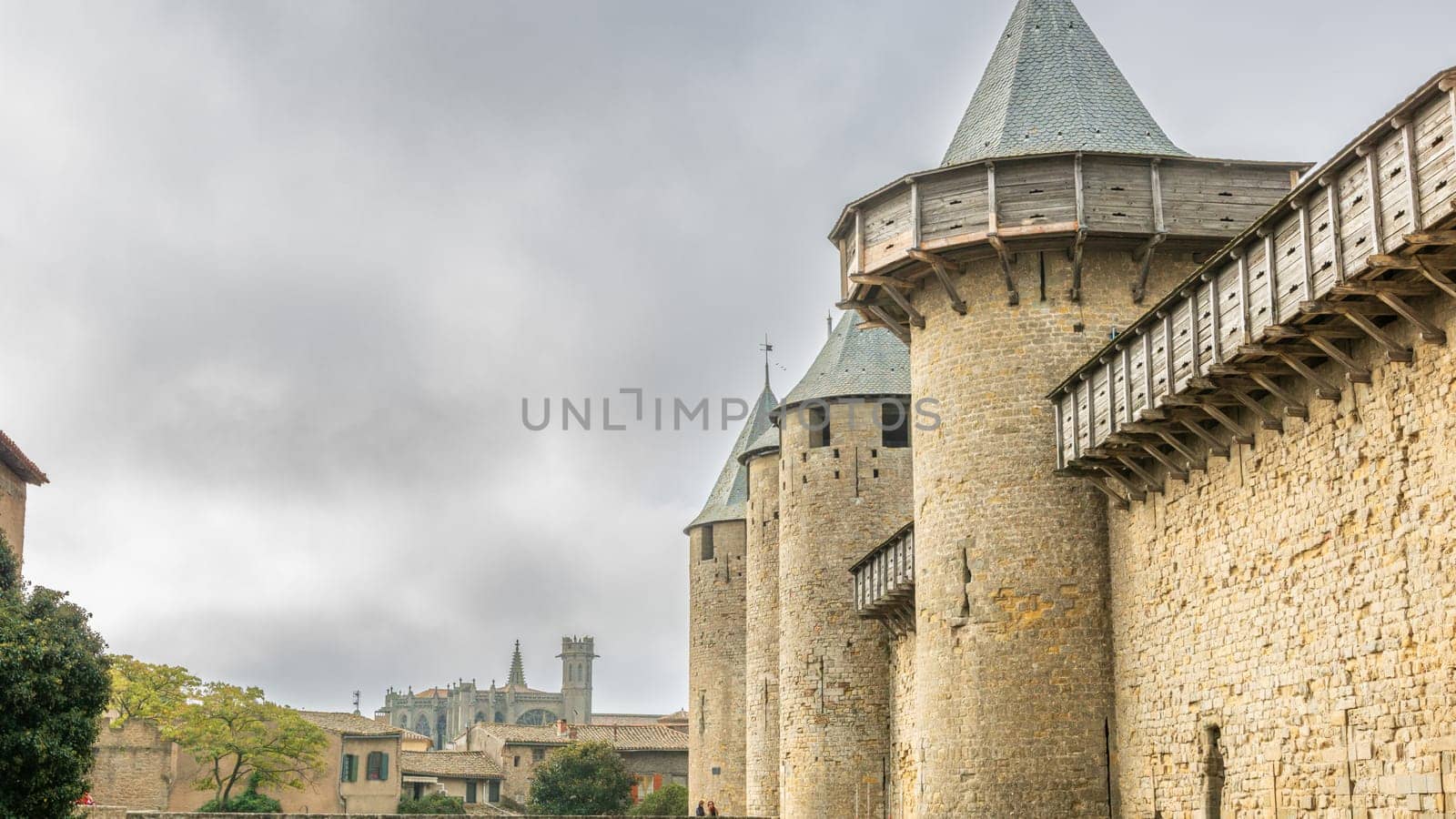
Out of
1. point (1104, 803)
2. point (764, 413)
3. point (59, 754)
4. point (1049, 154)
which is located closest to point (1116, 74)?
point (1049, 154)

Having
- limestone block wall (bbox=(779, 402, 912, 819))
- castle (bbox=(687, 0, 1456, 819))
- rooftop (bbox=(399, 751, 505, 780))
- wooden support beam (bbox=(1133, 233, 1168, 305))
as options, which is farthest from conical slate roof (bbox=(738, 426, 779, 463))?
rooftop (bbox=(399, 751, 505, 780))

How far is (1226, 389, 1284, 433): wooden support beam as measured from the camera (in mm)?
16531

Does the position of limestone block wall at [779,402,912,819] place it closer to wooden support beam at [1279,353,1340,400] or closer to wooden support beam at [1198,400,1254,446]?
wooden support beam at [1198,400,1254,446]

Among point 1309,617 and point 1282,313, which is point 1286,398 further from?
point 1309,617

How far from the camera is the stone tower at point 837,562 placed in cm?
3192

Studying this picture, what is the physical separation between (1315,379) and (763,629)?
23.2m

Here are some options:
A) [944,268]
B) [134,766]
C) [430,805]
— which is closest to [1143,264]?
[944,268]

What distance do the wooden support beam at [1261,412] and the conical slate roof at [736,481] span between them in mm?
29307

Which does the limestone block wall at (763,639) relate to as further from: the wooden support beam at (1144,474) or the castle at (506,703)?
the castle at (506,703)

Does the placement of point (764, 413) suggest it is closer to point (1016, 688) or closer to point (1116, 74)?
point (1116, 74)

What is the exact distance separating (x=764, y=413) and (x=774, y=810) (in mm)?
15173

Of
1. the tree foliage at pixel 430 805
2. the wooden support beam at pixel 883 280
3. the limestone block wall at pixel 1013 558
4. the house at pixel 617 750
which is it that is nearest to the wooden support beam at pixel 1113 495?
the limestone block wall at pixel 1013 558

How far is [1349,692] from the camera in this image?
594 inches

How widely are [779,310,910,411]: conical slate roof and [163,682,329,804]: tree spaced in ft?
85.6
